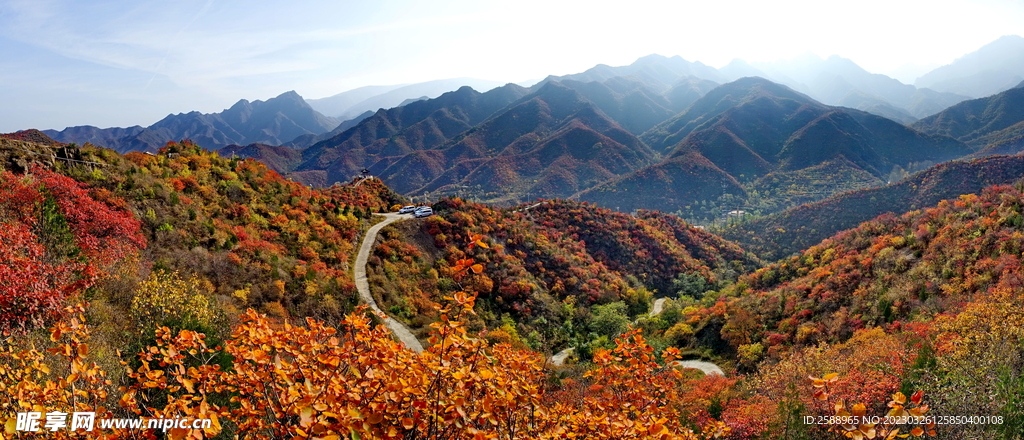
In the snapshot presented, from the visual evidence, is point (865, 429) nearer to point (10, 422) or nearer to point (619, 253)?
point (10, 422)

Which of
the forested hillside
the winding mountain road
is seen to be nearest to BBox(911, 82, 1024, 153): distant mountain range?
the forested hillside

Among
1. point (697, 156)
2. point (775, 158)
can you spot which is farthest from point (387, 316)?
point (775, 158)

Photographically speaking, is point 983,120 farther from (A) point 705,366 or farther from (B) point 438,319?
(B) point 438,319

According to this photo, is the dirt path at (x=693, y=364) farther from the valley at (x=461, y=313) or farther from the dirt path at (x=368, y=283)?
the dirt path at (x=368, y=283)

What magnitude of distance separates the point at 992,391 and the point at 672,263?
38.7 metres

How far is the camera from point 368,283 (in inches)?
866

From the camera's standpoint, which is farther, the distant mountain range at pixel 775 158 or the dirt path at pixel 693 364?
the distant mountain range at pixel 775 158

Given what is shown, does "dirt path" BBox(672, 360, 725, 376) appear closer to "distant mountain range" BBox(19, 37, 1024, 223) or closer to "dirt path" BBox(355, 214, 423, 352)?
"dirt path" BBox(355, 214, 423, 352)

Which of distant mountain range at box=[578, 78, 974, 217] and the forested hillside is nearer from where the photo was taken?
the forested hillside

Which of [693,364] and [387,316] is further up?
[387,316]

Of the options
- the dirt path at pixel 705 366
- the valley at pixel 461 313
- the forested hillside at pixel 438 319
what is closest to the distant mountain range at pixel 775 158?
the valley at pixel 461 313

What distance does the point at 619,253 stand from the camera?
43.6 metres

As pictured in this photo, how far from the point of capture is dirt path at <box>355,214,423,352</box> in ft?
58.4

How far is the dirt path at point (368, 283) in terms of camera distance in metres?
17.8
